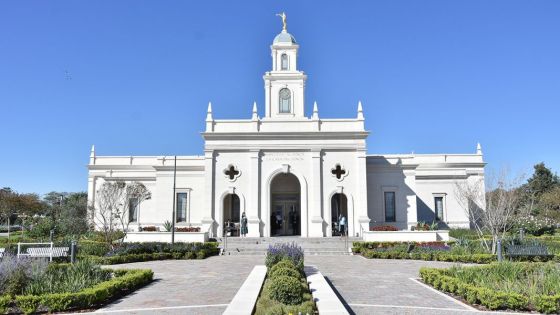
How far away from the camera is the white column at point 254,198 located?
31.0m

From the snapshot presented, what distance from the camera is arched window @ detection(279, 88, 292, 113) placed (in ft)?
119

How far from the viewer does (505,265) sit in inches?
506

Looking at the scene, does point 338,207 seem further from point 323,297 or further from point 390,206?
point 323,297

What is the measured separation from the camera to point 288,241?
92.4 feet

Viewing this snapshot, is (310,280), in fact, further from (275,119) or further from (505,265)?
(275,119)

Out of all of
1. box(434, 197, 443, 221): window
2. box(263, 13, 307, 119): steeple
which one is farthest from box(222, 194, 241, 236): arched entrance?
box(434, 197, 443, 221): window

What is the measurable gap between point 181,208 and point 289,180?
8727 millimetres

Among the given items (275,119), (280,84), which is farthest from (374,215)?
(280,84)

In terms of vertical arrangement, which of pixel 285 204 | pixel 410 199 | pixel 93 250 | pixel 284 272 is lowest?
pixel 93 250

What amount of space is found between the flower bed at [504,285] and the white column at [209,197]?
62.5ft

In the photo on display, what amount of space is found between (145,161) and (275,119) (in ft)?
50.0

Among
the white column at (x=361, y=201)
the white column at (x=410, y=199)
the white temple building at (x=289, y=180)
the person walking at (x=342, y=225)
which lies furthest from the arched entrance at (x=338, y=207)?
the white column at (x=410, y=199)

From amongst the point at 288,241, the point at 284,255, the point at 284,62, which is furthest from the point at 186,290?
the point at 284,62

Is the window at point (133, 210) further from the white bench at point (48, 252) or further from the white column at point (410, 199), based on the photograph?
the white column at point (410, 199)
